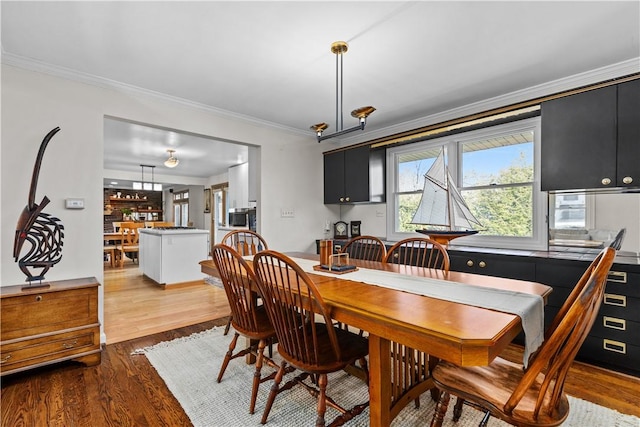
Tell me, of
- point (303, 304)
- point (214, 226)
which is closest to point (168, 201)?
point (214, 226)

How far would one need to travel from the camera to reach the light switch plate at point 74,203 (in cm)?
260

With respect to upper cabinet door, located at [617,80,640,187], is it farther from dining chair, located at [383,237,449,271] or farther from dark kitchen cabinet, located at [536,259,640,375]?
dining chair, located at [383,237,449,271]

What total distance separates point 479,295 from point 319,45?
1917mm

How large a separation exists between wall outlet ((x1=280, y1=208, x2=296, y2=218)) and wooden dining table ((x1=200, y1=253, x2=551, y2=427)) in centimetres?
255

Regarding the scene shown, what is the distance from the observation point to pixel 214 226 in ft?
28.7

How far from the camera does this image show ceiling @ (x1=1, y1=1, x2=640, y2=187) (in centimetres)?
183

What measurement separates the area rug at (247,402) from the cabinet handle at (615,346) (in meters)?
0.62

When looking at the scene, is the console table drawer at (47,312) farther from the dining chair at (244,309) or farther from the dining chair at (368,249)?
the dining chair at (368,249)

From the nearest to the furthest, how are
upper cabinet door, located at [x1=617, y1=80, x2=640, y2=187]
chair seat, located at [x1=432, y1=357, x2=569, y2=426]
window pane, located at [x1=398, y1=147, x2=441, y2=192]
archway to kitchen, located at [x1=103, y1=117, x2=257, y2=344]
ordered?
chair seat, located at [x1=432, y1=357, x2=569, y2=426] → upper cabinet door, located at [x1=617, y1=80, x2=640, y2=187] → archway to kitchen, located at [x1=103, y1=117, x2=257, y2=344] → window pane, located at [x1=398, y1=147, x2=441, y2=192]

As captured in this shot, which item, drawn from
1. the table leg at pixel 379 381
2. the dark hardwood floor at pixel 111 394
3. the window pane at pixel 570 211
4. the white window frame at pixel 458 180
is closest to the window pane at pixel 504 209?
the white window frame at pixel 458 180

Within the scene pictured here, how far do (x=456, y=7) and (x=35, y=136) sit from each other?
10.6 feet

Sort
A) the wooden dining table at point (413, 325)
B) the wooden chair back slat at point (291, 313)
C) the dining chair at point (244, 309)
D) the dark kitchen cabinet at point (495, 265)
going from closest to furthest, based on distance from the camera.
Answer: the wooden dining table at point (413, 325), the wooden chair back slat at point (291, 313), the dining chair at point (244, 309), the dark kitchen cabinet at point (495, 265)

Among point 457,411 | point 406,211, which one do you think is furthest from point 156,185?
point 457,411

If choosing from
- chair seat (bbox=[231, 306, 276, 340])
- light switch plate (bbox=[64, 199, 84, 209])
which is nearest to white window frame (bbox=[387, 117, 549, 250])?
chair seat (bbox=[231, 306, 276, 340])
